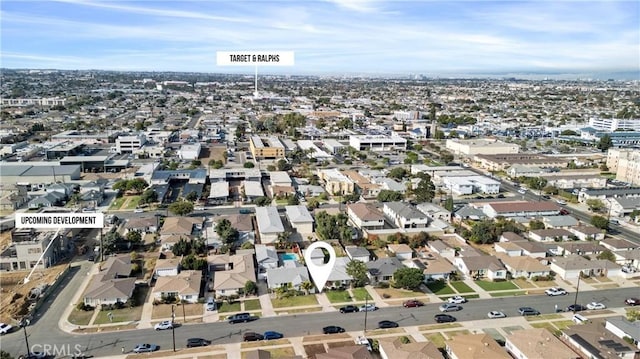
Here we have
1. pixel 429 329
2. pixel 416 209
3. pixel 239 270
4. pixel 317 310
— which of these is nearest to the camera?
pixel 429 329

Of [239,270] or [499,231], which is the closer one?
[239,270]

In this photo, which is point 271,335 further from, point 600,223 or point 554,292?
point 600,223

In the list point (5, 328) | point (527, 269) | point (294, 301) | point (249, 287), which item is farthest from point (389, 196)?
point (5, 328)

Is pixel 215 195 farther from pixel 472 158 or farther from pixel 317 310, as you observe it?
pixel 472 158

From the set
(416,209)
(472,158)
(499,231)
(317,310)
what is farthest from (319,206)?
(472,158)

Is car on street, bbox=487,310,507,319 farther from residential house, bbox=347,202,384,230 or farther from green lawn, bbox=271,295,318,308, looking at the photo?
residential house, bbox=347,202,384,230

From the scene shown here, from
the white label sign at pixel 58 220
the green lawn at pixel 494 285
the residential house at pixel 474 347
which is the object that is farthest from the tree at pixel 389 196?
the white label sign at pixel 58 220

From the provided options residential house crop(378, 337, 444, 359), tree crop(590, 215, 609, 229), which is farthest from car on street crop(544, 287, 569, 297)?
tree crop(590, 215, 609, 229)
